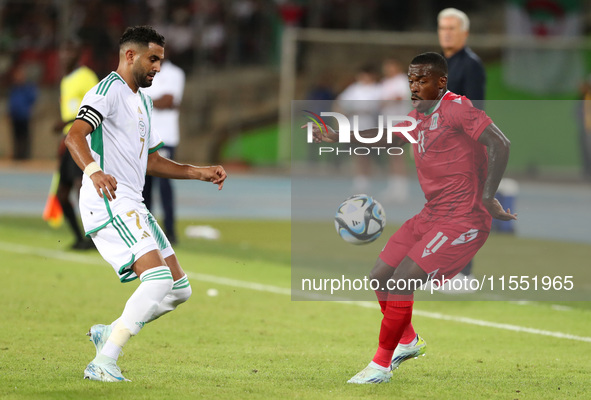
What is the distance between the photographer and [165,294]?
5.87 metres

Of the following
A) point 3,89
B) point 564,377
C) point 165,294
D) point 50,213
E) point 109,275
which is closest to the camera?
point 165,294

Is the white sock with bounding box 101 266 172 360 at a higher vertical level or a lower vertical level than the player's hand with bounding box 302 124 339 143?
lower

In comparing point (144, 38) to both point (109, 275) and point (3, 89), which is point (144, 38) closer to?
point (109, 275)

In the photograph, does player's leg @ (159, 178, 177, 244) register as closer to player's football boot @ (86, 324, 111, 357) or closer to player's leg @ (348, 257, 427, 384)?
player's football boot @ (86, 324, 111, 357)

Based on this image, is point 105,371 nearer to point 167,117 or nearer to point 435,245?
point 435,245

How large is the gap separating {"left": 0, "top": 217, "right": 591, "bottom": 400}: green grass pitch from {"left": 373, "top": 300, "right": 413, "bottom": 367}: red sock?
0.17 meters

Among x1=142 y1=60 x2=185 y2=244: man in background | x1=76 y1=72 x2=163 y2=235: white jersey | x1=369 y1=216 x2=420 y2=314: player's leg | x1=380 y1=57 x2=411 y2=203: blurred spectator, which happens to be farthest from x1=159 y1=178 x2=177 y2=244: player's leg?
x1=380 y1=57 x2=411 y2=203: blurred spectator

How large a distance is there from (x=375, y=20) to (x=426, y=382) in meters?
25.8

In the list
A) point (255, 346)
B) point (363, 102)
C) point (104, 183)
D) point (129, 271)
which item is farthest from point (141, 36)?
point (363, 102)

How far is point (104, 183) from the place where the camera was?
18.5 feet

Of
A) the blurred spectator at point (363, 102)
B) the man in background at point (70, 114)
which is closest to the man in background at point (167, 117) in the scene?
the man in background at point (70, 114)

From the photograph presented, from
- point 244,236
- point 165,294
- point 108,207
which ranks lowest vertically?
point 244,236

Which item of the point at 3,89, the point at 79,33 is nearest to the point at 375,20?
the point at 79,33

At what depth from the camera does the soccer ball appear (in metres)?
6.82
